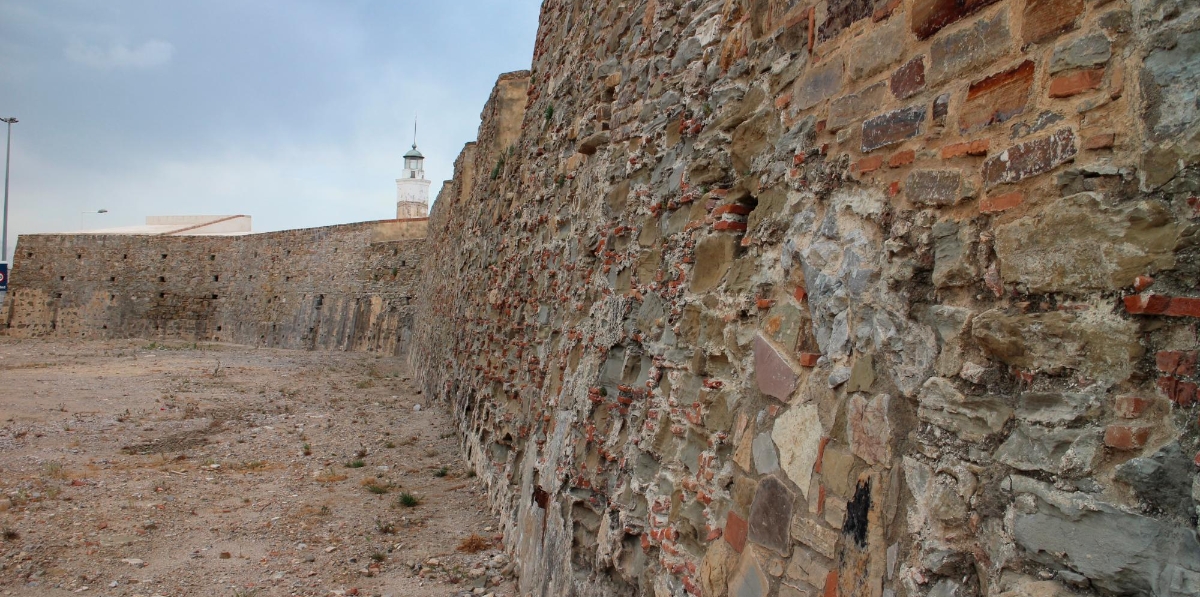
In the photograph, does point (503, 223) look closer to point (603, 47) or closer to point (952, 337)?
point (603, 47)

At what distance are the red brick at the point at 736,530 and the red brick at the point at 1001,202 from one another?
4.00 feet

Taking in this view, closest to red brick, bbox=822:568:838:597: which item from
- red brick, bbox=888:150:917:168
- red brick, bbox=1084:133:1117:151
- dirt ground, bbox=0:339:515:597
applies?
red brick, bbox=888:150:917:168

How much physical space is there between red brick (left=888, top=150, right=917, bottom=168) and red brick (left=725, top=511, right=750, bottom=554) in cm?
118

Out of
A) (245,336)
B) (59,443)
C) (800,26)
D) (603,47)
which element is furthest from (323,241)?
(800,26)

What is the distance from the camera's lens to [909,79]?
1985 millimetres

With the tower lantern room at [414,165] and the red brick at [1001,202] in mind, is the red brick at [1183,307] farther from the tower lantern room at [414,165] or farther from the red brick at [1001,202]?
the tower lantern room at [414,165]

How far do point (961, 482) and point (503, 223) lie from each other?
5.95m

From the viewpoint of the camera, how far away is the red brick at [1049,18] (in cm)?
155

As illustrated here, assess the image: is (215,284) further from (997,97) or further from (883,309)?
(997,97)

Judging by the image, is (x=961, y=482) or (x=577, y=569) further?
(x=577, y=569)

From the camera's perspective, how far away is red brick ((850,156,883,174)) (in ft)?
6.72

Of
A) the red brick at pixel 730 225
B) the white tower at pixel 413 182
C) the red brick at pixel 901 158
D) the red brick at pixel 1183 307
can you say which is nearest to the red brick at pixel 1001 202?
the red brick at pixel 901 158

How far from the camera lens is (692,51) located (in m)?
3.41

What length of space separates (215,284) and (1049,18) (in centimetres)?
3172
